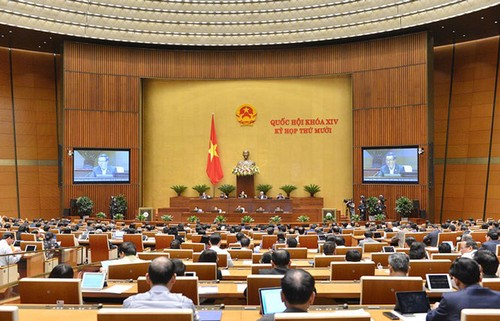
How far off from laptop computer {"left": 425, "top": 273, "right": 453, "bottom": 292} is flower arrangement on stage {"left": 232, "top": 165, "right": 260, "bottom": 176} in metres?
15.8

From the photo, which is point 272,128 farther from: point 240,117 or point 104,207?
point 104,207

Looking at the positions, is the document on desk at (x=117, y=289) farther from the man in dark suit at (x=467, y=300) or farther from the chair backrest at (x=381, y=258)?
the chair backrest at (x=381, y=258)

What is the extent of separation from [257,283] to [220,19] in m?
17.8

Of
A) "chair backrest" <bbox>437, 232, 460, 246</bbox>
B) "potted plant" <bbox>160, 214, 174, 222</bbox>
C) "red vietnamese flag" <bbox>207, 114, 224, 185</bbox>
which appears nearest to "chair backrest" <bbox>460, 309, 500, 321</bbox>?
"chair backrest" <bbox>437, 232, 460, 246</bbox>

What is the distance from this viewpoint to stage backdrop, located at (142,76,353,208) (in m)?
21.2

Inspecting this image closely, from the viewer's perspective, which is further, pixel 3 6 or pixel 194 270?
pixel 3 6

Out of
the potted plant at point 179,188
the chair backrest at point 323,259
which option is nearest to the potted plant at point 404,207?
the potted plant at point 179,188

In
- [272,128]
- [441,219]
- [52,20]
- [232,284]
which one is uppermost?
[52,20]

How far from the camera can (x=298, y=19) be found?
2003cm

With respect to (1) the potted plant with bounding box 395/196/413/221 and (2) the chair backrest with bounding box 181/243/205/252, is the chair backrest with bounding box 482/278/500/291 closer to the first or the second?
(2) the chair backrest with bounding box 181/243/205/252

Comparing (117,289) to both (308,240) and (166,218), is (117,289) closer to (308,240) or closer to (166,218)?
(308,240)

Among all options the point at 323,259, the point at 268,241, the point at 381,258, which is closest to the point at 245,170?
the point at 268,241

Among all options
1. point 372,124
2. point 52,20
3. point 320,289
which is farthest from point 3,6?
point 320,289

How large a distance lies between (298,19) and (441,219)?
34.4ft
